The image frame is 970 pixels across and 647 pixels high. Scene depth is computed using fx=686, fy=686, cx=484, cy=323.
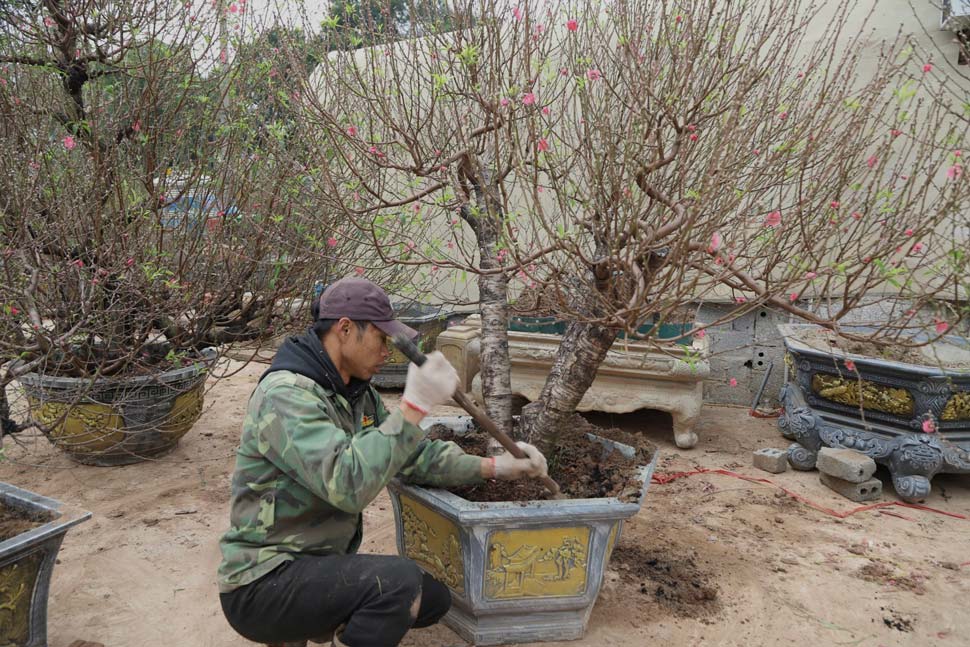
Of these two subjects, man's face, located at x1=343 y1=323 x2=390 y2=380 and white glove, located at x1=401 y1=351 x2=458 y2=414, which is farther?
man's face, located at x1=343 y1=323 x2=390 y2=380

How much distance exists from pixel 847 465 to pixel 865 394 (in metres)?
0.60

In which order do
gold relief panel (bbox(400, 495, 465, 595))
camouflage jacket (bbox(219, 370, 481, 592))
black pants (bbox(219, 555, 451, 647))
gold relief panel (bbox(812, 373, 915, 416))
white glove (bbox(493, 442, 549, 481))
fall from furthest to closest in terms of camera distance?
gold relief panel (bbox(812, 373, 915, 416)) < gold relief panel (bbox(400, 495, 465, 595)) < white glove (bbox(493, 442, 549, 481)) < black pants (bbox(219, 555, 451, 647)) < camouflage jacket (bbox(219, 370, 481, 592))

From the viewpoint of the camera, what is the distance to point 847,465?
4273mm

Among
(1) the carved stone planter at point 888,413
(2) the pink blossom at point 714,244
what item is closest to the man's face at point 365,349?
(2) the pink blossom at point 714,244

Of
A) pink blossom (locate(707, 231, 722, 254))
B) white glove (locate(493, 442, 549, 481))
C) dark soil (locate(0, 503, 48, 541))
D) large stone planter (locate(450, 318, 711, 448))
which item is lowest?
large stone planter (locate(450, 318, 711, 448))

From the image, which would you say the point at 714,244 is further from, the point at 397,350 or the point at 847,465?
the point at 397,350

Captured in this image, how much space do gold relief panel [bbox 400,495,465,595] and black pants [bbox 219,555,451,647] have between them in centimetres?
40

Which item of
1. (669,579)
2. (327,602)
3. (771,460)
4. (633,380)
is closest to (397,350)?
(633,380)

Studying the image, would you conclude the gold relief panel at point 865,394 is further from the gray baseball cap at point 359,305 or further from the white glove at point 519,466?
the gray baseball cap at point 359,305

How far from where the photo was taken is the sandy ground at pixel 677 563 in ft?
9.22

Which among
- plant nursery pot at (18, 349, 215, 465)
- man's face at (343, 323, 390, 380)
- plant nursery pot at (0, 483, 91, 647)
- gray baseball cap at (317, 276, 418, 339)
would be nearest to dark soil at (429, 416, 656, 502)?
man's face at (343, 323, 390, 380)

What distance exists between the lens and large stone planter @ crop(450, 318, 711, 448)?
17.1 feet

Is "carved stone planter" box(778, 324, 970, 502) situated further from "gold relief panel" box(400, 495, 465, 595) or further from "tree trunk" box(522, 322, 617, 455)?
"gold relief panel" box(400, 495, 465, 595)

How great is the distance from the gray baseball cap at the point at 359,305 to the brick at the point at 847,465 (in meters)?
3.39
